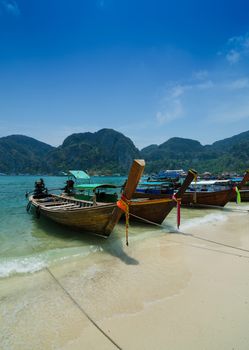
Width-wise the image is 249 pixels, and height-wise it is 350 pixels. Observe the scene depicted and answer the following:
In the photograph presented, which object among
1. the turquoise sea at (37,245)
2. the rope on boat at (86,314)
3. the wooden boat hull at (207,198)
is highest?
the wooden boat hull at (207,198)

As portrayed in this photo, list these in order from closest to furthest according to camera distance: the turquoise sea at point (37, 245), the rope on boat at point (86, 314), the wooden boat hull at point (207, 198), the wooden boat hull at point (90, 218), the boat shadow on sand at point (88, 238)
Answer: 1. the rope on boat at point (86, 314)
2. the turquoise sea at point (37, 245)
3. the boat shadow on sand at point (88, 238)
4. the wooden boat hull at point (90, 218)
5. the wooden boat hull at point (207, 198)

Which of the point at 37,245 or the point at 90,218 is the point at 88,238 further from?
the point at 37,245

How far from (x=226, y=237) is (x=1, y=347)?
8.30 m

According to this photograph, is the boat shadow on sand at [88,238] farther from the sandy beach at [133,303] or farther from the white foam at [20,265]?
the white foam at [20,265]

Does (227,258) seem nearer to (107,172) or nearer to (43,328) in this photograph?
(43,328)

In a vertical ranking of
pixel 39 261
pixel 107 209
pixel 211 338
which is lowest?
pixel 39 261

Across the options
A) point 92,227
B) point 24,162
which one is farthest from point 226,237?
point 24,162

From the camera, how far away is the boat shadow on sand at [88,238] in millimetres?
7223

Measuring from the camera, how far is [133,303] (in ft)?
13.7

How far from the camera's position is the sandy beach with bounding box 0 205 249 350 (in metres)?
3.24

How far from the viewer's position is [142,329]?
3426mm

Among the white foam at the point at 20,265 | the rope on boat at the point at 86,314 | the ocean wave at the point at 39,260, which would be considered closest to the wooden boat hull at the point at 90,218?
the ocean wave at the point at 39,260

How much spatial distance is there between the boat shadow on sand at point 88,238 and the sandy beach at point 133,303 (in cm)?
18

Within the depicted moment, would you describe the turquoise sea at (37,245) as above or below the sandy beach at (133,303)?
below
